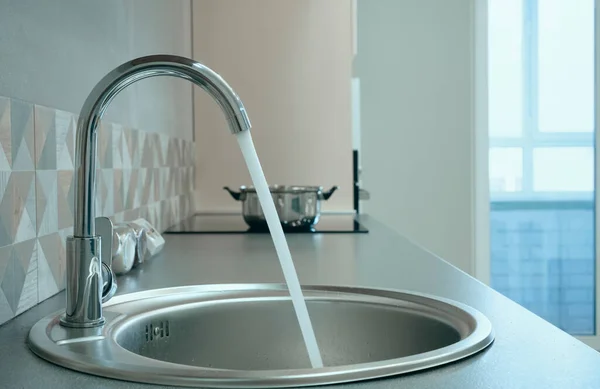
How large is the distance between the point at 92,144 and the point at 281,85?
6.29 feet

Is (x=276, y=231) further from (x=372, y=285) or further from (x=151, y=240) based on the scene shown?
(x=151, y=240)

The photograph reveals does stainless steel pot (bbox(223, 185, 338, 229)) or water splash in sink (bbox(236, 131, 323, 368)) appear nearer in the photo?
water splash in sink (bbox(236, 131, 323, 368))

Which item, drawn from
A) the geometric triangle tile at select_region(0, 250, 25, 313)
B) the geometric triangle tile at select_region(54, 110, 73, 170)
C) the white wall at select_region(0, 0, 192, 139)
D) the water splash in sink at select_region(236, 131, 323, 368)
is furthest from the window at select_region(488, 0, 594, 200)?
the geometric triangle tile at select_region(0, 250, 25, 313)

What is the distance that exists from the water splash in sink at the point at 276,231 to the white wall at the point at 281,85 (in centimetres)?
178

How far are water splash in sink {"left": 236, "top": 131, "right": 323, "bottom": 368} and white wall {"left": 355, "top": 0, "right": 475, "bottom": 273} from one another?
3565 mm

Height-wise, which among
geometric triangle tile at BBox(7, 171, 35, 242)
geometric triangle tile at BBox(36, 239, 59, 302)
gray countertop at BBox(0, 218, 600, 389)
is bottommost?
gray countertop at BBox(0, 218, 600, 389)

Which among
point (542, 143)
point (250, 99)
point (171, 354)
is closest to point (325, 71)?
point (250, 99)

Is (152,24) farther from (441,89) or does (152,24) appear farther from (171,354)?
(441,89)

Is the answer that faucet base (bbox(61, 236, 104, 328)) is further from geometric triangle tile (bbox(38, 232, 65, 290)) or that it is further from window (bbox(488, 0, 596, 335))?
window (bbox(488, 0, 596, 335))

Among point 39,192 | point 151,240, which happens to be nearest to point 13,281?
point 39,192

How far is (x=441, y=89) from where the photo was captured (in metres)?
4.41

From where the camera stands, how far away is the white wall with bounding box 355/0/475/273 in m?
4.39

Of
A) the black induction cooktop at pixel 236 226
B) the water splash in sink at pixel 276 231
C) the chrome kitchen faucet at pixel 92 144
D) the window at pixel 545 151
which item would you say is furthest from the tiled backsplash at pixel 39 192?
the window at pixel 545 151

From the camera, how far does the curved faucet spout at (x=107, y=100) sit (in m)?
0.76
